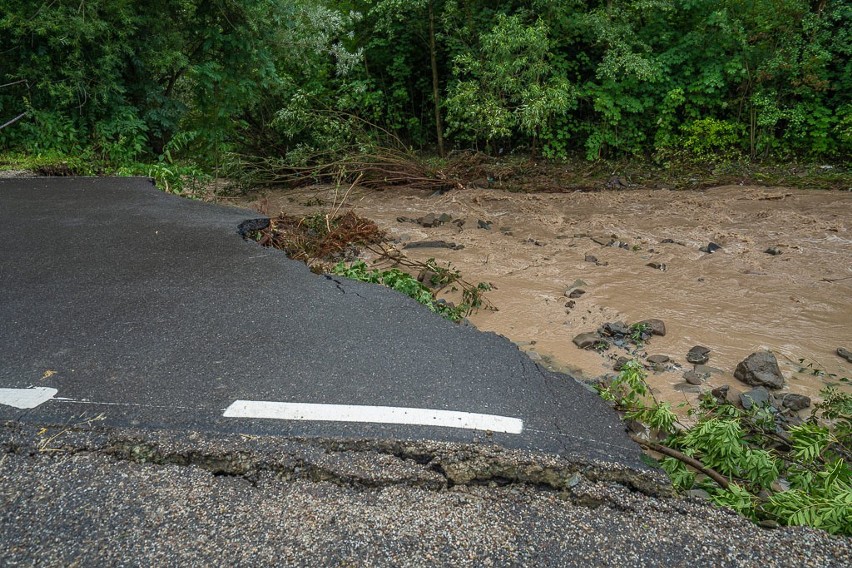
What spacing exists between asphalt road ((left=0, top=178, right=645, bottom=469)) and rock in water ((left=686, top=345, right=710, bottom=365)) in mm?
1880

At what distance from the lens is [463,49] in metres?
12.7

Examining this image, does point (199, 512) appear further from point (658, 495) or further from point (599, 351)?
point (599, 351)

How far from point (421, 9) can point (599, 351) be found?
10.7m

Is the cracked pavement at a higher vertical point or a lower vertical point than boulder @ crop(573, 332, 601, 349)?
higher

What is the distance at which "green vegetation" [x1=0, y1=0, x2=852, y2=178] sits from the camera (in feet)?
37.0

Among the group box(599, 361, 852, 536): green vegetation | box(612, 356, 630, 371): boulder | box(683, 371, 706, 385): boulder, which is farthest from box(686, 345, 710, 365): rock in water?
box(599, 361, 852, 536): green vegetation

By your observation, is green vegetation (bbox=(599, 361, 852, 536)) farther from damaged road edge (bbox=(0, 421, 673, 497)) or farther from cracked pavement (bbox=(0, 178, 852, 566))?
damaged road edge (bbox=(0, 421, 673, 497))

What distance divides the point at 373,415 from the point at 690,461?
5.23ft

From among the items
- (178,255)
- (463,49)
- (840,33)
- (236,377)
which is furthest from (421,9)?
(236,377)

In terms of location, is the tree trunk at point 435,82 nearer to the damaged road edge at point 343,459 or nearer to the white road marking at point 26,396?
the white road marking at point 26,396

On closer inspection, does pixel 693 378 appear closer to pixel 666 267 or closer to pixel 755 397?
pixel 755 397

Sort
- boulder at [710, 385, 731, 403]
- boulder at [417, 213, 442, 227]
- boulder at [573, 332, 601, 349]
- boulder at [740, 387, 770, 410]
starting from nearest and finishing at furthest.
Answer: boulder at [740, 387, 770, 410] < boulder at [710, 385, 731, 403] < boulder at [573, 332, 601, 349] < boulder at [417, 213, 442, 227]

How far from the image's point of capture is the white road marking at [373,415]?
9.28 feet

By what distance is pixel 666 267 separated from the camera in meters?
7.04
